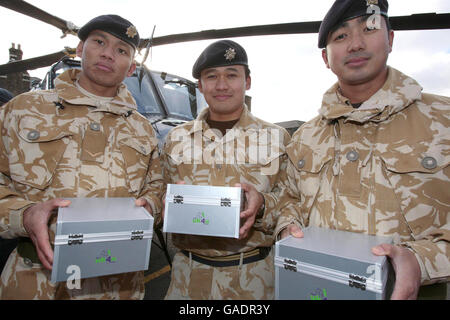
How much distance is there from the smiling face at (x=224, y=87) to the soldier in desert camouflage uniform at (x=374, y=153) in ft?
2.27

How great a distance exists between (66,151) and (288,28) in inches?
143

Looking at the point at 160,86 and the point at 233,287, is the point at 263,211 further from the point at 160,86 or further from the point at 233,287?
the point at 160,86

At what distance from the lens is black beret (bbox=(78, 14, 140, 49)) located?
6.35 ft

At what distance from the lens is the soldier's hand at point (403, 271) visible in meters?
0.94

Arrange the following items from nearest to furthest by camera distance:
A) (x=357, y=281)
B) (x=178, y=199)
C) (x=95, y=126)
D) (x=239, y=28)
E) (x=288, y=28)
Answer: (x=357, y=281), (x=178, y=199), (x=95, y=126), (x=288, y=28), (x=239, y=28)

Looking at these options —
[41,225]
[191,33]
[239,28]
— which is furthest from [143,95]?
[41,225]

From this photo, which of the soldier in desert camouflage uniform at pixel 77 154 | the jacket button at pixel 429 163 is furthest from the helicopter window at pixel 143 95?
the jacket button at pixel 429 163

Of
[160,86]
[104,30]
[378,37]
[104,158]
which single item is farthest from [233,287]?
[160,86]

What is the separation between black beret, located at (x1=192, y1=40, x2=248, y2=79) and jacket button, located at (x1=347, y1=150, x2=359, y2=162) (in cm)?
113

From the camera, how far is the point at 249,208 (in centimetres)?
157

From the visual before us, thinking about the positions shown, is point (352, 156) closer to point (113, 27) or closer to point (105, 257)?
point (105, 257)

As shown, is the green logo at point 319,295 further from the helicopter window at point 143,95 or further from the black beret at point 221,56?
the helicopter window at point 143,95

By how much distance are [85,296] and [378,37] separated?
236cm

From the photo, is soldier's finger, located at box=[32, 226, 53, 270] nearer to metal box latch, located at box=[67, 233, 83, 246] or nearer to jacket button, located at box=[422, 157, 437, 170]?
metal box latch, located at box=[67, 233, 83, 246]
